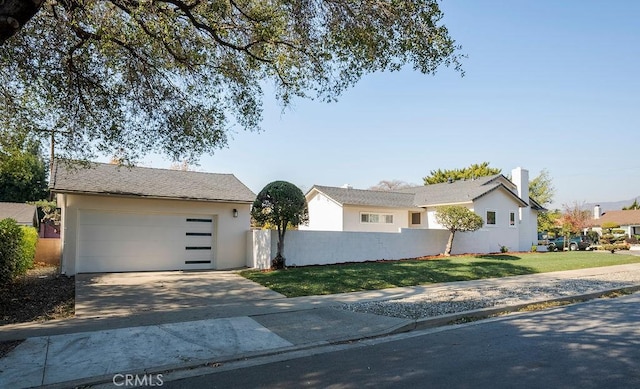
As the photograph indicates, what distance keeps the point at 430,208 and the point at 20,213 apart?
32327 millimetres

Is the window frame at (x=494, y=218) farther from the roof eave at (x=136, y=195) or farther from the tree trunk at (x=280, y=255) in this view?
the roof eave at (x=136, y=195)

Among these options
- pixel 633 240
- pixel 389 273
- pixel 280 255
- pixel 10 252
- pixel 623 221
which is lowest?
pixel 389 273

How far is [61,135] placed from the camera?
1108cm

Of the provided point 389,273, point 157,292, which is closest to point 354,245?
point 389,273

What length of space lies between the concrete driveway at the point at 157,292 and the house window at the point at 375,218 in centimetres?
1384

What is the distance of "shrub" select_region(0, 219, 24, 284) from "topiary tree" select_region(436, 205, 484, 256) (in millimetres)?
17697

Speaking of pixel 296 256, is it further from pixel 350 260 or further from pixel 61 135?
pixel 61 135

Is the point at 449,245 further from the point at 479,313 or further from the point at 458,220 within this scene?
the point at 479,313

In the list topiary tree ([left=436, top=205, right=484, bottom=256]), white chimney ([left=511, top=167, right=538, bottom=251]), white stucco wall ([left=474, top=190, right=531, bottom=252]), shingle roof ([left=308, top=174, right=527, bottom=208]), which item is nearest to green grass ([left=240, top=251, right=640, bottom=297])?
topiary tree ([left=436, top=205, right=484, bottom=256])

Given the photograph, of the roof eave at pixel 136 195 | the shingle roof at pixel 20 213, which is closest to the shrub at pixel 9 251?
the roof eave at pixel 136 195

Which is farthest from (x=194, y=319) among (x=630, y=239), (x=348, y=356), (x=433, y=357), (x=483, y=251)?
(x=630, y=239)

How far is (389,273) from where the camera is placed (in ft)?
45.4

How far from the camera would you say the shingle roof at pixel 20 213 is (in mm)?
31831

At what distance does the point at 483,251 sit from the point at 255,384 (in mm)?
21512
